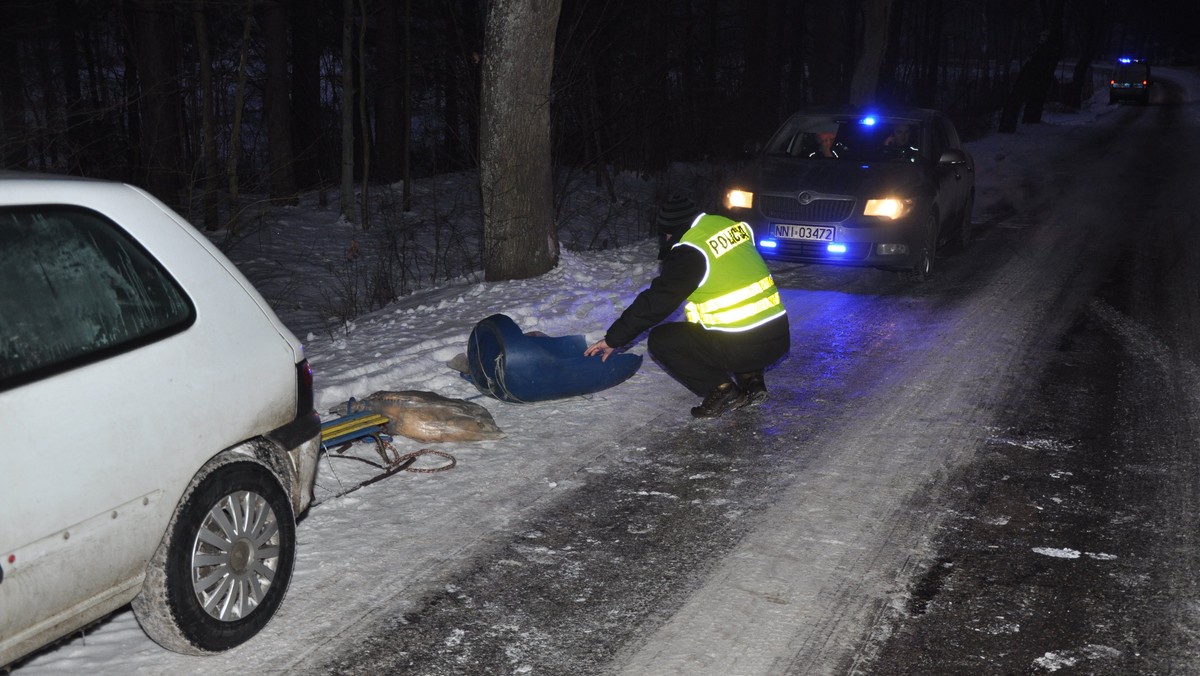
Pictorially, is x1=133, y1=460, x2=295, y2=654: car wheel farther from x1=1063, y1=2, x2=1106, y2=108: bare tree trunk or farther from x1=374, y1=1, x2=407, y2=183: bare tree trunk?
x1=1063, y1=2, x2=1106, y2=108: bare tree trunk

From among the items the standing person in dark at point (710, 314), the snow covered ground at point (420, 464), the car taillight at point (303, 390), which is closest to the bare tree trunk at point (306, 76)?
the snow covered ground at point (420, 464)

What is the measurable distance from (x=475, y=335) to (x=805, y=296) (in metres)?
4.37

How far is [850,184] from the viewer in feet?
34.8

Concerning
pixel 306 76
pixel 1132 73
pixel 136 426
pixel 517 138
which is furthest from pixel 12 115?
pixel 1132 73

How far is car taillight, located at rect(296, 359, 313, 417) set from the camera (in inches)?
164

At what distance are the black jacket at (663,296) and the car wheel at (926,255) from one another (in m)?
5.02

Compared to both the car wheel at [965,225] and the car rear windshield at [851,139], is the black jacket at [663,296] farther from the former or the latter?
the car wheel at [965,225]

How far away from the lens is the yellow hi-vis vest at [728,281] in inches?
250

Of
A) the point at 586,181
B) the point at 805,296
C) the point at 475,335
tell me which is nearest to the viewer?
the point at 475,335

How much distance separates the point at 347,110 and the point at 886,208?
29.3 feet

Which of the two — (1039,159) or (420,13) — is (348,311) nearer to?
(420,13)

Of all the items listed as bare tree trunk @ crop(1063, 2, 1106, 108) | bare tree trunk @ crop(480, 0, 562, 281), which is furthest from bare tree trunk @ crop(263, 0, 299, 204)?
bare tree trunk @ crop(1063, 2, 1106, 108)

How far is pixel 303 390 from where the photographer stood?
4215 mm

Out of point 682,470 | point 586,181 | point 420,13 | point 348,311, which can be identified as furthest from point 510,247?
point 420,13
